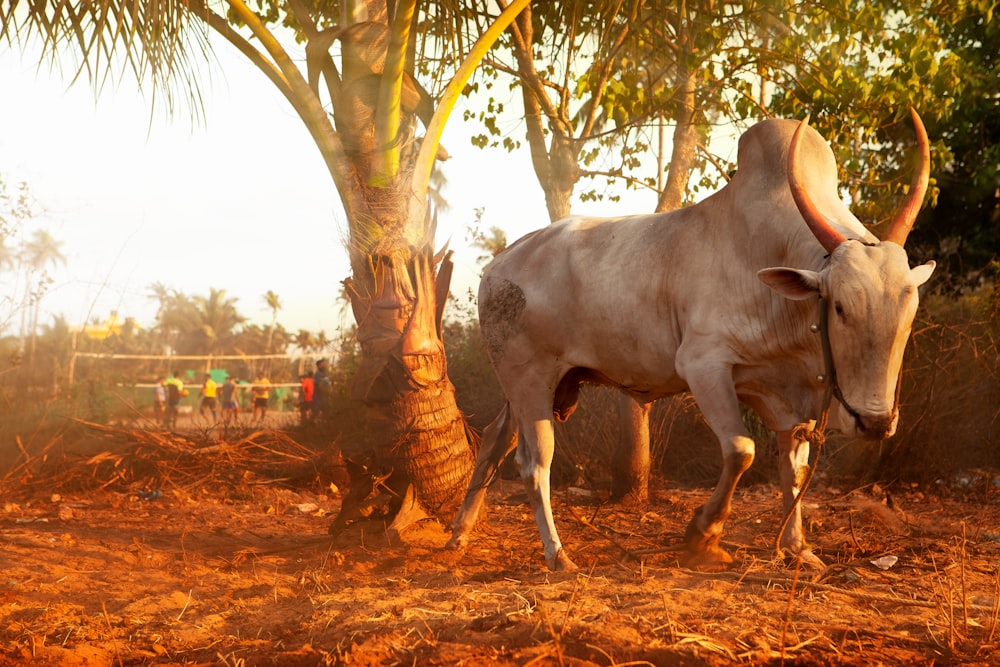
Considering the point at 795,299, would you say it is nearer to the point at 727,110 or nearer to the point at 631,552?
the point at 631,552

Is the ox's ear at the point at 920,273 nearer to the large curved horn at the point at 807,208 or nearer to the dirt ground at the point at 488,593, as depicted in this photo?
the large curved horn at the point at 807,208

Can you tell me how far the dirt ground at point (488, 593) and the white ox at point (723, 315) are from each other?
1.57ft

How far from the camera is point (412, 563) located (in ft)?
15.8

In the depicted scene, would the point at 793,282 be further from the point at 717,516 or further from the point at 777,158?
the point at 717,516

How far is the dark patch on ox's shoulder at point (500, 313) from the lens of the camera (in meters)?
5.18

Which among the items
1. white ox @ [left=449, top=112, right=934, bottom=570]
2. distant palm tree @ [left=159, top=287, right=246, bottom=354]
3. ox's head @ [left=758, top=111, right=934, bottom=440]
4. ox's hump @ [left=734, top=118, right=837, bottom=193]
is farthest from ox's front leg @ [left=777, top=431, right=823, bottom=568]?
distant palm tree @ [left=159, top=287, right=246, bottom=354]

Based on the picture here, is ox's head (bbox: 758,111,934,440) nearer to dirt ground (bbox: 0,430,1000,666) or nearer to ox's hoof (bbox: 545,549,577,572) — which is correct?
dirt ground (bbox: 0,430,1000,666)

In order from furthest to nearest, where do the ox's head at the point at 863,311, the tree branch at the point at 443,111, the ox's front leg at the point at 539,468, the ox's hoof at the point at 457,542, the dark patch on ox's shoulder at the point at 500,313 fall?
the tree branch at the point at 443,111, the dark patch on ox's shoulder at the point at 500,313, the ox's hoof at the point at 457,542, the ox's front leg at the point at 539,468, the ox's head at the point at 863,311

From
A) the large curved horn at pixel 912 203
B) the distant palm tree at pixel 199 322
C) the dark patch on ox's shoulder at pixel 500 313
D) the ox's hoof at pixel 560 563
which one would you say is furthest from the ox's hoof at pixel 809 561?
the distant palm tree at pixel 199 322

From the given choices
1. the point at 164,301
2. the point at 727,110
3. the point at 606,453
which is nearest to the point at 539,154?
the point at 727,110

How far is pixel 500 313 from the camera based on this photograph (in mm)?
5273

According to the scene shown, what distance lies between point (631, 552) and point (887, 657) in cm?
189

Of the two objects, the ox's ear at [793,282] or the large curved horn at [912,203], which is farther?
the large curved horn at [912,203]

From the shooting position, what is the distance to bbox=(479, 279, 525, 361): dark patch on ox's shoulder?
5.18 metres
